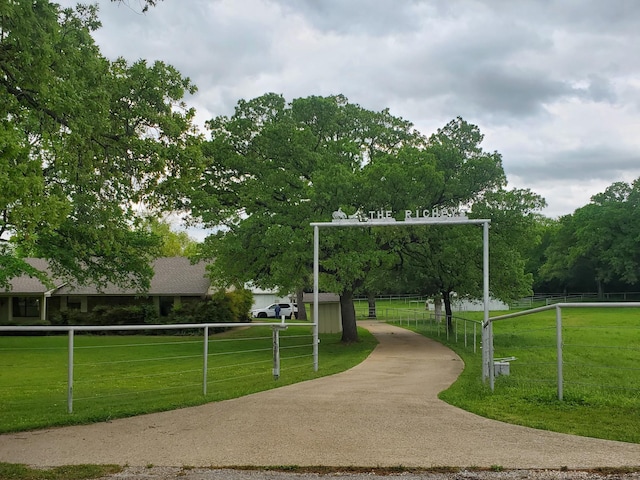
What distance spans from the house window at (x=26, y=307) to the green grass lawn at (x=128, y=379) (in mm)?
10994

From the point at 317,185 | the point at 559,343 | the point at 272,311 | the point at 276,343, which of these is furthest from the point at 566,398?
the point at 272,311

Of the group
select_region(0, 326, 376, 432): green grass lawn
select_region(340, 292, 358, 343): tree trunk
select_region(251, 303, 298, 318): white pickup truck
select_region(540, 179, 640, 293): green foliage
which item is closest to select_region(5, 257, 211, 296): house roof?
select_region(251, 303, 298, 318): white pickup truck

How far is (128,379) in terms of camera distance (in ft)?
45.0

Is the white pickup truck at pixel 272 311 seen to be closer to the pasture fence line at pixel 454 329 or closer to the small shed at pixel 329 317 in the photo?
the pasture fence line at pixel 454 329

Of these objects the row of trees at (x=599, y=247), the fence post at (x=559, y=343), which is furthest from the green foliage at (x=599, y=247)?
the fence post at (x=559, y=343)

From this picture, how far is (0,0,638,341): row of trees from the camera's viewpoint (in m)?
12.7

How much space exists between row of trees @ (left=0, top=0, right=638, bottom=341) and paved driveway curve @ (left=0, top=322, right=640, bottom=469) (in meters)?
5.59

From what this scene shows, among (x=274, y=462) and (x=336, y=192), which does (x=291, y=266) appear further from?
(x=274, y=462)

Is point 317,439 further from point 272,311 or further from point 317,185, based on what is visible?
point 272,311

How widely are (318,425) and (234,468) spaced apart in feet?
5.77

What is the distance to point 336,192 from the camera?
21.3 meters

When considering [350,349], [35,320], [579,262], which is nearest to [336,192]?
[350,349]

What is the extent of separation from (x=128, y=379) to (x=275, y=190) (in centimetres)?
1050

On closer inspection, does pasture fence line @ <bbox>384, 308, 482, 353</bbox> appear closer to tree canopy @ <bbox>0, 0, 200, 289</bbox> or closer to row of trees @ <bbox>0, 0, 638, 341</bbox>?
row of trees @ <bbox>0, 0, 638, 341</bbox>
